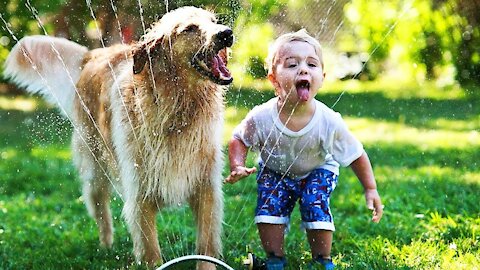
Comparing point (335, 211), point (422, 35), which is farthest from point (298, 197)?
point (422, 35)

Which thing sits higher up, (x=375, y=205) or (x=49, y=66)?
(x=49, y=66)

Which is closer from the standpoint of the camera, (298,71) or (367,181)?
(298,71)

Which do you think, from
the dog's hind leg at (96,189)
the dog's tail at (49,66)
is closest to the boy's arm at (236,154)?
the dog's hind leg at (96,189)

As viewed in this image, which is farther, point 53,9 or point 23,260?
point 53,9

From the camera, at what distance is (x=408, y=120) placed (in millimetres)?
9688

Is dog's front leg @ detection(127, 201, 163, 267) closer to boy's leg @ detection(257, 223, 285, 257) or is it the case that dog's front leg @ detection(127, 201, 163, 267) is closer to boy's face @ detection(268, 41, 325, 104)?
boy's leg @ detection(257, 223, 285, 257)

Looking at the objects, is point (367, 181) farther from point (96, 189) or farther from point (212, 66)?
point (96, 189)

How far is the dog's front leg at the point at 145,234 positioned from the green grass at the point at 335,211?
25 cm

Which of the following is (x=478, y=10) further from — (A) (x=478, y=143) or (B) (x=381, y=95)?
(A) (x=478, y=143)

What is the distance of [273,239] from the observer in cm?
384

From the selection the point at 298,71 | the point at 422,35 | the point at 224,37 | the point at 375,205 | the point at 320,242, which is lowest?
the point at 320,242

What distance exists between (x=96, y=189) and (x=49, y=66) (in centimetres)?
83

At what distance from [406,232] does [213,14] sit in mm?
1689

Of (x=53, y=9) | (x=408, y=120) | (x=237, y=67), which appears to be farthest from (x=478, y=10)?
(x=237, y=67)
